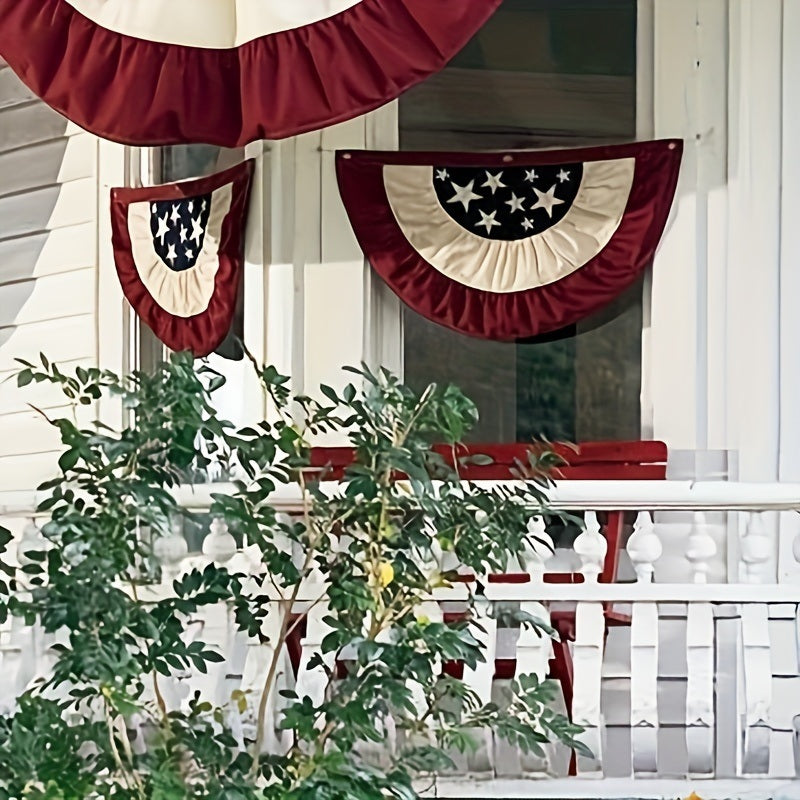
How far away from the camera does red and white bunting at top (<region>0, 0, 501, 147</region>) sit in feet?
8.36

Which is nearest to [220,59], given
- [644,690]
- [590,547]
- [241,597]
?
[241,597]

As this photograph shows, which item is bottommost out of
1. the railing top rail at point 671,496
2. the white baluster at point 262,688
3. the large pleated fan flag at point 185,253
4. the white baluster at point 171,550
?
the white baluster at point 262,688

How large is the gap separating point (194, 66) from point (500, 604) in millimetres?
1239

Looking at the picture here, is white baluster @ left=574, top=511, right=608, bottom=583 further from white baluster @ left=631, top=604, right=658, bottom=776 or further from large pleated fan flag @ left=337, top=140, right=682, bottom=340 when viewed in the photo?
large pleated fan flag @ left=337, top=140, right=682, bottom=340

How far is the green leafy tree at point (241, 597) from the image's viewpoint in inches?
84.7

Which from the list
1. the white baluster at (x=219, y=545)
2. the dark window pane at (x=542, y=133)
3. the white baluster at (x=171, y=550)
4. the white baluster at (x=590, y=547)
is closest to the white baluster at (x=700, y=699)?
the white baluster at (x=590, y=547)

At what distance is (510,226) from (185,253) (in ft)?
2.83

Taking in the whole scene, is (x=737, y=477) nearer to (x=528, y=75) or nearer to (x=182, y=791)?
(x=528, y=75)

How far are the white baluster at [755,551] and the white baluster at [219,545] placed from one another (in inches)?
41.9

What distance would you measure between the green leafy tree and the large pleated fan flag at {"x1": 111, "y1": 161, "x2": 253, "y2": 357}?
3.40ft

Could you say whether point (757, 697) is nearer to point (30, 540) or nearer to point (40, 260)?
point (30, 540)

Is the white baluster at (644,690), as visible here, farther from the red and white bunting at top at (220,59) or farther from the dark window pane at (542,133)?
the red and white bunting at top at (220,59)

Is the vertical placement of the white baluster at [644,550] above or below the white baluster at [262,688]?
above

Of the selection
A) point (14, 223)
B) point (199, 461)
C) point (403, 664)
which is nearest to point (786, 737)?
point (403, 664)
